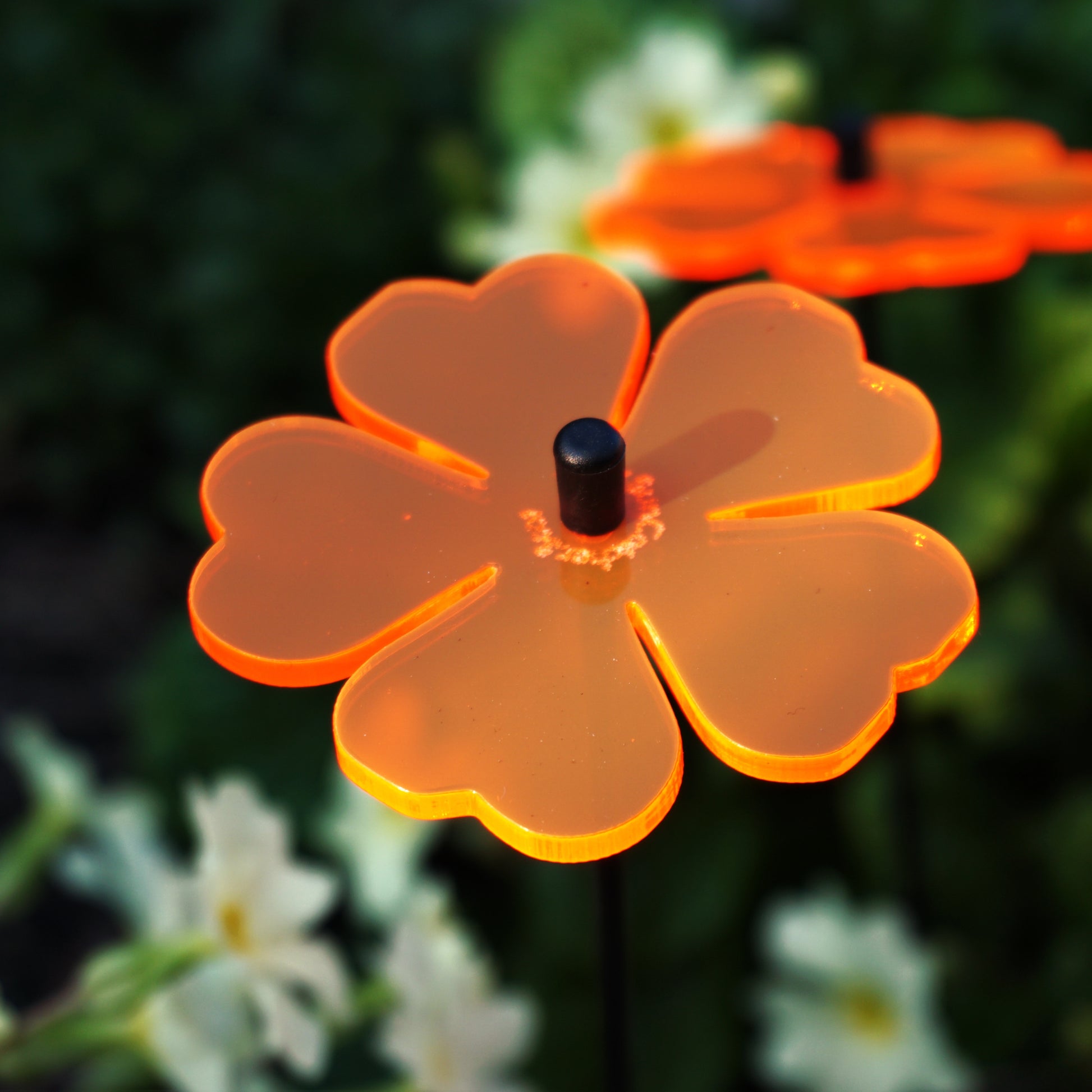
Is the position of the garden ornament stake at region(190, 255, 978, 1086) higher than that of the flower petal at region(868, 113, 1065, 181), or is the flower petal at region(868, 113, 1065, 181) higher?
the flower petal at region(868, 113, 1065, 181)

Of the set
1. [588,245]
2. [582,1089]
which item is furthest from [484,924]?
[588,245]

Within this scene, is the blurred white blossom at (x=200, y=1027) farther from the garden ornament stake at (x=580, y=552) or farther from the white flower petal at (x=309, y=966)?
the garden ornament stake at (x=580, y=552)

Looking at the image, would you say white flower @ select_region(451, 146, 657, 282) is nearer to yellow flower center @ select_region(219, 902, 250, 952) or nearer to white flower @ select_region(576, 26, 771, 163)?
white flower @ select_region(576, 26, 771, 163)

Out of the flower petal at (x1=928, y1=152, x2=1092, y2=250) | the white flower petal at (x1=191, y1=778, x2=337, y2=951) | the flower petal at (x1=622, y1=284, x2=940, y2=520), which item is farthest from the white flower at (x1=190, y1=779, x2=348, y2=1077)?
the flower petal at (x1=928, y1=152, x2=1092, y2=250)

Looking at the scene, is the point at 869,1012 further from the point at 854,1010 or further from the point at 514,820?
the point at 514,820

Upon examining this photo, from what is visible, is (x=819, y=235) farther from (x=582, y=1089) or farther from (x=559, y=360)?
(x=582, y=1089)

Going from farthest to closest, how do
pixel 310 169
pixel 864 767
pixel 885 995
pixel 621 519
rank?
pixel 310 169, pixel 864 767, pixel 885 995, pixel 621 519
